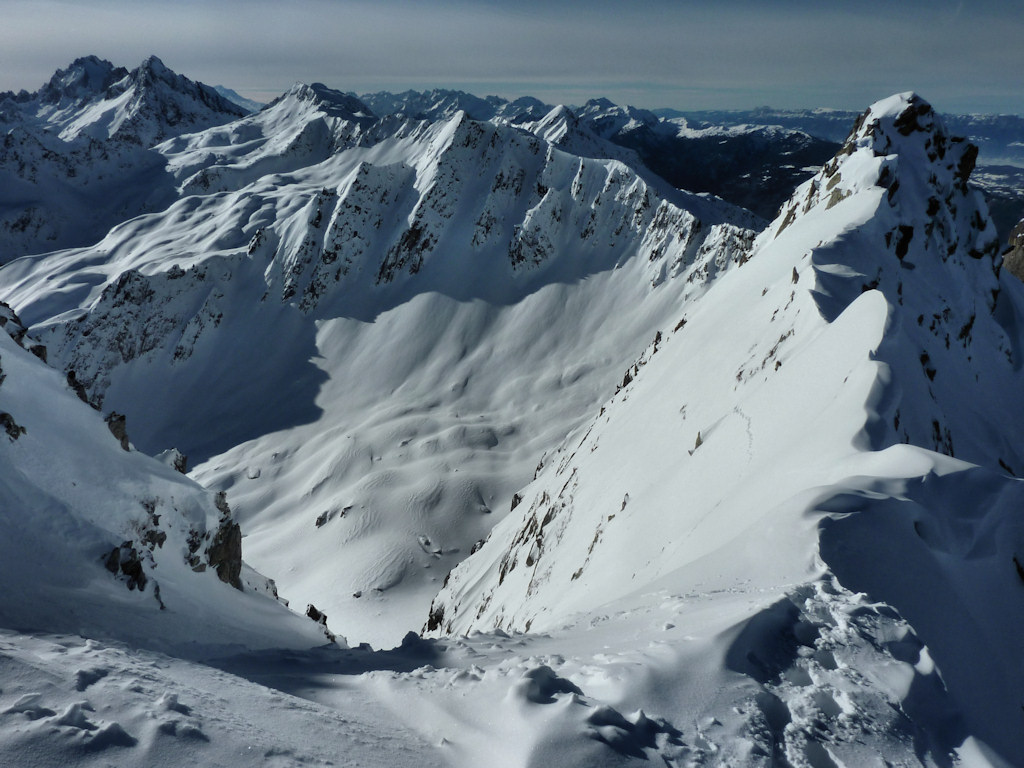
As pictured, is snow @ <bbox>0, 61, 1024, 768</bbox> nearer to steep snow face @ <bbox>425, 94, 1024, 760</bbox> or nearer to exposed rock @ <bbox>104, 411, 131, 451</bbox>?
steep snow face @ <bbox>425, 94, 1024, 760</bbox>

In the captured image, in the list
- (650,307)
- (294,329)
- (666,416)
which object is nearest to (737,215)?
(650,307)

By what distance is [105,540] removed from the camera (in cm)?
1566

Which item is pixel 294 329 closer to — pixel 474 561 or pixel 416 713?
pixel 474 561

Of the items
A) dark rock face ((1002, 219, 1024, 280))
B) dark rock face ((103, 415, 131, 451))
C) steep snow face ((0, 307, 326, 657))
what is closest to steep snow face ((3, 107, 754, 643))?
dark rock face ((1002, 219, 1024, 280))

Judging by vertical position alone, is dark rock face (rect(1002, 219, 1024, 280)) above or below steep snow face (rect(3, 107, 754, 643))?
above

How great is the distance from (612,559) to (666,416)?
36.1 feet

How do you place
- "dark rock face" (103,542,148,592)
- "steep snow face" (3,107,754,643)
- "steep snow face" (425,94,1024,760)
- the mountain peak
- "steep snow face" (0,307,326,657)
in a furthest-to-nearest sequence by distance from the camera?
1. "steep snow face" (3,107,754,643)
2. the mountain peak
3. "dark rock face" (103,542,148,592)
4. "steep snow face" (0,307,326,657)
5. "steep snow face" (425,94,1024,760)

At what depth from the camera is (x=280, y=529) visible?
7494 cm

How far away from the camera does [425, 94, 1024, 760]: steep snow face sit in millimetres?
9953

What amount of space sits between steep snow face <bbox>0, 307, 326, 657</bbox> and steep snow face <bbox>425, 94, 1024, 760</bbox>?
32.4 ft

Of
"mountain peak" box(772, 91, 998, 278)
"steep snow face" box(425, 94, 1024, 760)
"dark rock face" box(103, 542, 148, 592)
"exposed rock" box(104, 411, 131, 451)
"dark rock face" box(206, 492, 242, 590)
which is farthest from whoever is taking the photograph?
"mountain peak" box(772, 91, 998, 278)

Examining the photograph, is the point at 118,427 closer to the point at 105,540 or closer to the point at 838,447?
the point at 105,540

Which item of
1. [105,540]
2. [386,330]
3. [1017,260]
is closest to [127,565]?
[105,540]

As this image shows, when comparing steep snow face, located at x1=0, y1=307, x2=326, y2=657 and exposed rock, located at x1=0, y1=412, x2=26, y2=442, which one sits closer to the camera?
steep snow face, located at x1=0, y1=307, x2=326, y2=657
